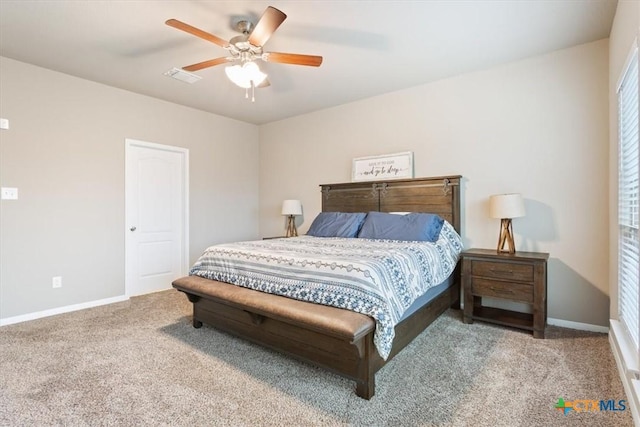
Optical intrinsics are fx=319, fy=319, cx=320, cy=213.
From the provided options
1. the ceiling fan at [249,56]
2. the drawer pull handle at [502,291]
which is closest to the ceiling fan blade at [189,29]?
the ceiling fan at [249,56]

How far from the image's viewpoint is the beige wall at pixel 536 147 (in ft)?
9.41

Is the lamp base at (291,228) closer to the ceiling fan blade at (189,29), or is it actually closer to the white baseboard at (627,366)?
the ceiling fan blade at (189,29)

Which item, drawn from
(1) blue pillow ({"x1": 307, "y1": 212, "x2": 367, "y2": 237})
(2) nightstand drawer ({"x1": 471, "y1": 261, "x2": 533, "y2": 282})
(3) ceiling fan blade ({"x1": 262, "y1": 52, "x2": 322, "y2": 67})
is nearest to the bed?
(2) nightstand drawer ({"x1": 471, "y1": 261, "x2": 533, "y2": 282})

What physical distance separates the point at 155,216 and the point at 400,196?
130 inches

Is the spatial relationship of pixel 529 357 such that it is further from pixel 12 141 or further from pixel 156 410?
pixel 12 141

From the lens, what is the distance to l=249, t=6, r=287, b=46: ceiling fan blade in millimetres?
1992

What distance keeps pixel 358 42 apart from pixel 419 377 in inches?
108

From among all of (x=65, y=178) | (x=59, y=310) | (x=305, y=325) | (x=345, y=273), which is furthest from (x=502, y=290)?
(x=65, y=178)

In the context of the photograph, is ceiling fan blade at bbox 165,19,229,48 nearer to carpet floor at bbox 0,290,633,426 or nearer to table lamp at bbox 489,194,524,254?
carpet floor at bbox 0,290,633,426

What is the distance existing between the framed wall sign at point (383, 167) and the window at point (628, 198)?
1.96 metres

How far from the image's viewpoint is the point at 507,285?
113 inches

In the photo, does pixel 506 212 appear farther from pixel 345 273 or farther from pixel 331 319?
pixel 331 319

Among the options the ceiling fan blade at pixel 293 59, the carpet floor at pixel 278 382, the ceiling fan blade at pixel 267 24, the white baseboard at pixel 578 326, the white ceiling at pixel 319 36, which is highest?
the white ceiling at pixel 319 36

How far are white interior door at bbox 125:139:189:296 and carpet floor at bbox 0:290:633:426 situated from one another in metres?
1.39
